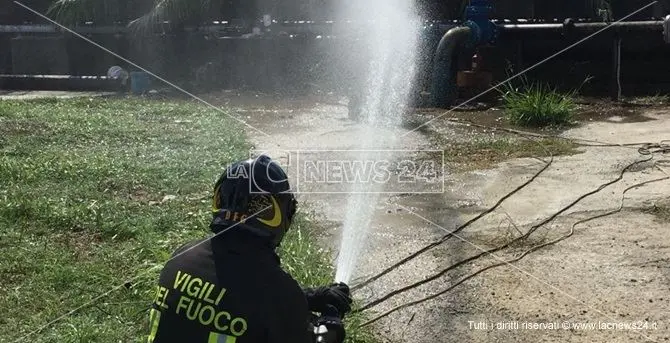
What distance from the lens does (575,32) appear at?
1259 centimetres

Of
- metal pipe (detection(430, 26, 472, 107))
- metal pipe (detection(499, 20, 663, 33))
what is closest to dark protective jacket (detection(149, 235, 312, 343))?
metal pipe (detection(430, 26, 472, 107))

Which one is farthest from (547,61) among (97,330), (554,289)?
(97,330)

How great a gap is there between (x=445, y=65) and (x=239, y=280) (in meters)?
9.88

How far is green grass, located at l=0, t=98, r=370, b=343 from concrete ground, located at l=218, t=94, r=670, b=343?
479 millimetres

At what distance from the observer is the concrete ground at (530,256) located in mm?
4512

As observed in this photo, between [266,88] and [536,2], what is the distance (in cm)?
523

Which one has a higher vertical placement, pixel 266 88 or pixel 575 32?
pixel 575 32

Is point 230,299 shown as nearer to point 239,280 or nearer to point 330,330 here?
point 239,280

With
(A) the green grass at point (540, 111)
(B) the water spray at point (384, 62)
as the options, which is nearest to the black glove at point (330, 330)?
(B) the water spray at point (384, 62)

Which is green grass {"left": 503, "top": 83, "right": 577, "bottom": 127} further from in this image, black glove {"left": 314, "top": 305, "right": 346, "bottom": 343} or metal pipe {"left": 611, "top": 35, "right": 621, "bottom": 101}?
black glove {"left": 314, "top": 305, "right": 346, "bottom": 343}

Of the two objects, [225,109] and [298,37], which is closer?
[225,109]

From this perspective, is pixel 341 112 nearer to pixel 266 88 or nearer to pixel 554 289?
→ pixel 266 88

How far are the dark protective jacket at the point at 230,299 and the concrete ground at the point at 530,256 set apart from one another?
6.13 ft

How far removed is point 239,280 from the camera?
2.73 m
